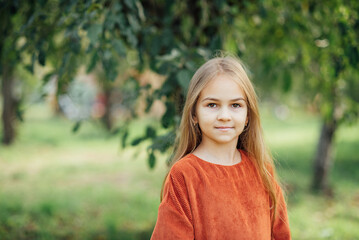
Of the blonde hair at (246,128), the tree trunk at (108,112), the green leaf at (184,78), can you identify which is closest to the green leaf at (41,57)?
the green leaf at (184,78)

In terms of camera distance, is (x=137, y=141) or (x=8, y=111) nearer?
(x=137, y=141)

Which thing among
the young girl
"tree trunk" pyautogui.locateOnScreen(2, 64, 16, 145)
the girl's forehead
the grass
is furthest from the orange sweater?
"tree trunk" pyautogui.locateOnScreen(2, 64, 16, 145)

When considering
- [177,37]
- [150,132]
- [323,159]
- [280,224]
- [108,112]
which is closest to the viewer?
[280,224]

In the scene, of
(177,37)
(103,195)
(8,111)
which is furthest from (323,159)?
(8,111)

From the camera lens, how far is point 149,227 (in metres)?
3.68

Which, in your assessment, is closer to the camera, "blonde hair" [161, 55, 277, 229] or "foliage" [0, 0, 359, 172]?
"blonde hair" [161, 55, 277, 229]

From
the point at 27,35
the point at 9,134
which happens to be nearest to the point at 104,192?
the point at 27,35

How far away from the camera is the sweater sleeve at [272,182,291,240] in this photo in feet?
4.78

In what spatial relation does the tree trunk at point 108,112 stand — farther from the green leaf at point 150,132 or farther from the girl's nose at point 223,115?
the girl's nose at point 223,115

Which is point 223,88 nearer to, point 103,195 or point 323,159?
point 103,195

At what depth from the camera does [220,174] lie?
1315 millimetres

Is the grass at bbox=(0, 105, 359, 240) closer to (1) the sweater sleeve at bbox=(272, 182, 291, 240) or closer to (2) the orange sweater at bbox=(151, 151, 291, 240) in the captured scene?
(1) the sweater sleeve at bbox=(272, 182, 291, 240)

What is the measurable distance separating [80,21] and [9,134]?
7884 millimetres

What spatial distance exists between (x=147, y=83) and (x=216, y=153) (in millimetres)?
1047
